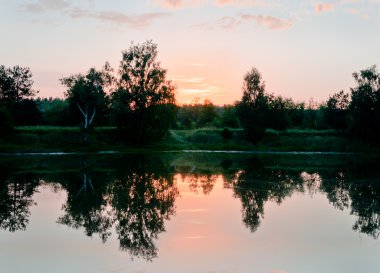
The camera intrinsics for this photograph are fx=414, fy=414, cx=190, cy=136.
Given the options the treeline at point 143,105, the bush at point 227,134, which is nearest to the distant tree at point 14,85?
the treeline at point 143,105

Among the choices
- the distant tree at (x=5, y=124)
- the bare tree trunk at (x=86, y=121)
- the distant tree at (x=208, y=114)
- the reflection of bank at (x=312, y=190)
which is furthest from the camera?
the distant tree at (x=208, y=114)

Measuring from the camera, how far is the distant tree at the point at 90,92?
6278 cm

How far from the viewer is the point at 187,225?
15000mm

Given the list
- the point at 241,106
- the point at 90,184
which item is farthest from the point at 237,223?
the point at 241,106

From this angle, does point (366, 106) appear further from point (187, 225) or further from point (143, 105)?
point (187, 225)

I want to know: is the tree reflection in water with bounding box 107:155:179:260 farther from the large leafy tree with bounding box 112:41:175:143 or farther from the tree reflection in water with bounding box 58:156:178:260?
the large leafy tree with bounding box 112:41:175:143

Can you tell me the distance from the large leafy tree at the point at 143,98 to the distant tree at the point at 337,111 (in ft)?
106

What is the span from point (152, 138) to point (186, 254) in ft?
171

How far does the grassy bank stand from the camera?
179ft

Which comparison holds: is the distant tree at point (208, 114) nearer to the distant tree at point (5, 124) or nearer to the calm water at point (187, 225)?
the distant tree at point (5, 124)

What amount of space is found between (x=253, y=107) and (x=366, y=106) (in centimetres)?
1887

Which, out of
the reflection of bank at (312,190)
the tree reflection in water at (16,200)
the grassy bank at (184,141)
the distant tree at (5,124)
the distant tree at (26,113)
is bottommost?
the tree reflection in water at (16,200)

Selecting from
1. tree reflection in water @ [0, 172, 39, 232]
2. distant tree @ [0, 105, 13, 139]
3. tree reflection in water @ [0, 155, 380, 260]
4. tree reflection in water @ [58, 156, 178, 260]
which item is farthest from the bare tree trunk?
tree reflection in water @ [58, 156, 178, 260]

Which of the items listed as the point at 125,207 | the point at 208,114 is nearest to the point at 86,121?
the point at 125,207
